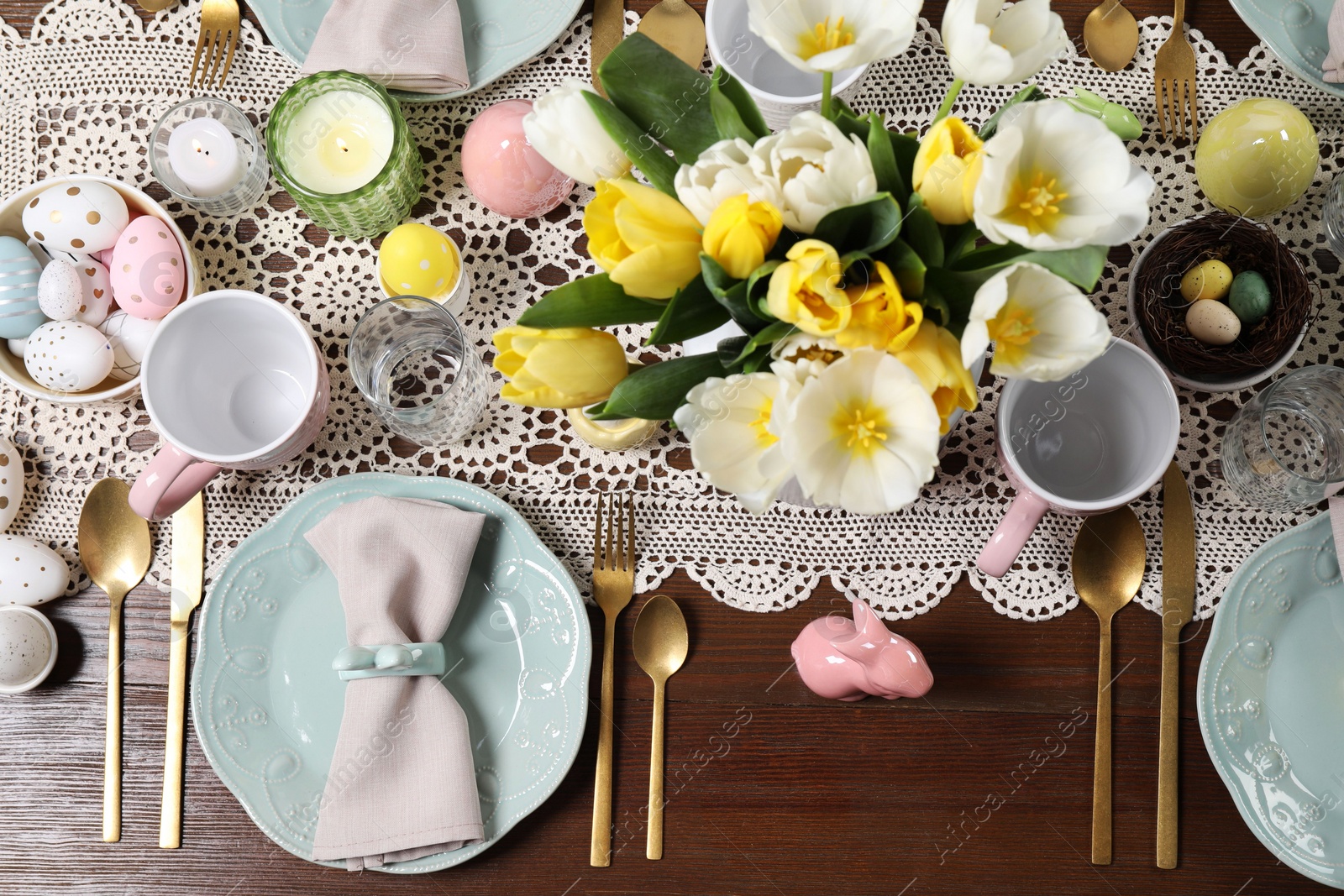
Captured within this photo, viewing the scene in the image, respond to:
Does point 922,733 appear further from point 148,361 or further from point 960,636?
point 148,361

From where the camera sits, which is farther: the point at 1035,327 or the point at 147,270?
the point at 147,270

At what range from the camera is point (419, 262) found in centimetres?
74

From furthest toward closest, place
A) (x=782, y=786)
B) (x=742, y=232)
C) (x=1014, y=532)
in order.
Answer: (x=782, y=786), (x=1014, y=532), (x=742, y=232)

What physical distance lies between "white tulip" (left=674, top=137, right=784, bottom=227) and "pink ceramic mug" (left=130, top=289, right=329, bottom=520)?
42 cm

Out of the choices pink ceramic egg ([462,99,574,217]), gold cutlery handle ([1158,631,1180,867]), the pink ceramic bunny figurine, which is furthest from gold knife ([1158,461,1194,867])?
pink ceramic egg ([462,99,574,217])

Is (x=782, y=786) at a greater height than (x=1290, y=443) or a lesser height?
lesser

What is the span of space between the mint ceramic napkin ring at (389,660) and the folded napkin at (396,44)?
48cm

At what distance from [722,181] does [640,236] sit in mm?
48

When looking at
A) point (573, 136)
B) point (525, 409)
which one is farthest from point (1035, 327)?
point (525, 409)

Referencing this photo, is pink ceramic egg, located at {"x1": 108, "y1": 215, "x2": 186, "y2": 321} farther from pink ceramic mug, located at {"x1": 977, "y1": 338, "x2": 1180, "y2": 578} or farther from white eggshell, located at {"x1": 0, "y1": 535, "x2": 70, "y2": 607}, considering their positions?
pink ceramic mug, located at {"x1": 977, "y1": 338, "x2": 1180, "y2": 578}

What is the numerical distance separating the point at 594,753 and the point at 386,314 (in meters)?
0.40

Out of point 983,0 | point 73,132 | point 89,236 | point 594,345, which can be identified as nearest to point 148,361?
point 89,236

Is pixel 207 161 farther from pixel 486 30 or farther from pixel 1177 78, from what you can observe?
pixel 1177 78

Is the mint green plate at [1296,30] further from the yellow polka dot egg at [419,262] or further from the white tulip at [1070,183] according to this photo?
the yellow polka dot egg at [419,262]
